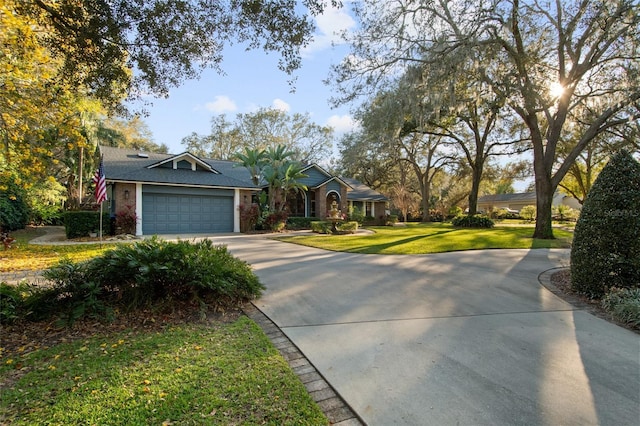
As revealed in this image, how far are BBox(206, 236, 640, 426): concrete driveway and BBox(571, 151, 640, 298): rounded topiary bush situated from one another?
0.74 meters

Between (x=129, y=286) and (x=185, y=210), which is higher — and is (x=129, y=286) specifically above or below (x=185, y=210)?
below

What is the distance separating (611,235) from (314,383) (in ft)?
17.5

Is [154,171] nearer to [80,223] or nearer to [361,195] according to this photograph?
[80,223]

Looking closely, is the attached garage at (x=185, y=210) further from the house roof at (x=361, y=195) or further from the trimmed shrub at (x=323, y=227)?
the house roof at (x=361, y=195)

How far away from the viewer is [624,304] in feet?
14.3

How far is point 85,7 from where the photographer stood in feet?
17.0

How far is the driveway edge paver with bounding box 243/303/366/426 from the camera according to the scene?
228cm

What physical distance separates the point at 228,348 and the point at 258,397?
99 cm

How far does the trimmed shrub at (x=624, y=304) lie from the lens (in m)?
4.16

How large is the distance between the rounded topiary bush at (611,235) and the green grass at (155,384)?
17.3 ft

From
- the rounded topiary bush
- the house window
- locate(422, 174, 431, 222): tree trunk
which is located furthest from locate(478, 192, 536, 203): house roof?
the rounded topiary bush

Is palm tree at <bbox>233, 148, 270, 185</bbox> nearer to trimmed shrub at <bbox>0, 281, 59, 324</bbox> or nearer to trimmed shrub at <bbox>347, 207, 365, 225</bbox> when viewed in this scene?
trimmed shrub at <bbox>347, 207, 365, 225</bbox>

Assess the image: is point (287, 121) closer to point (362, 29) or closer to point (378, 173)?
point (378, 173)

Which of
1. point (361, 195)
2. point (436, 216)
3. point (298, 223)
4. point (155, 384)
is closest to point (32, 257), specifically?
point (155, 384)
